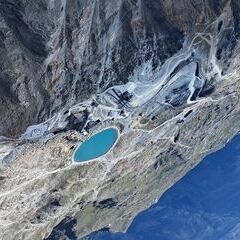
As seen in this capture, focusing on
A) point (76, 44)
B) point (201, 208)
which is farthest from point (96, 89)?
point (201, 208)

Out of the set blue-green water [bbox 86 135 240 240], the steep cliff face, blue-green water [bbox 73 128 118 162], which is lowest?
blue-green water [bbox 86 135 240 240]

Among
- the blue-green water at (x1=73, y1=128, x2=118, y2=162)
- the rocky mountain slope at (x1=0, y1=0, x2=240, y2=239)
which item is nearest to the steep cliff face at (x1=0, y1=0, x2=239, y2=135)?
the rocky mountain slope at (x1=0, y1=0, x2=240, y2=239)

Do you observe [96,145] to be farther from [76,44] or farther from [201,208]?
[201,208]

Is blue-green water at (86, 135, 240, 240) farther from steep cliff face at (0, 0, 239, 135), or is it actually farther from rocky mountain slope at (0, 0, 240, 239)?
steep cliff face at (0, 0, 239, 135)

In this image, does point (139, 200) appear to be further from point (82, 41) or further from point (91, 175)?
point (82, 41)

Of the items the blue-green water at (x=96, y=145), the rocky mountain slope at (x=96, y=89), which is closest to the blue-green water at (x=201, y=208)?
the rocky mountain slope at (x=96, y=89)

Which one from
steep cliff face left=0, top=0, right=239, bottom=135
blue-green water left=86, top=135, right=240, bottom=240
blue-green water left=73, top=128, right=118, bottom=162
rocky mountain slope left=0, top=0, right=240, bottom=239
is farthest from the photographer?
blue-green water left=86, top=135, right=240, bottom=240

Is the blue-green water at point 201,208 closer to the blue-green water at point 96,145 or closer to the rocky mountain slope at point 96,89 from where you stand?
the rocky mountain slope at point 96,89
